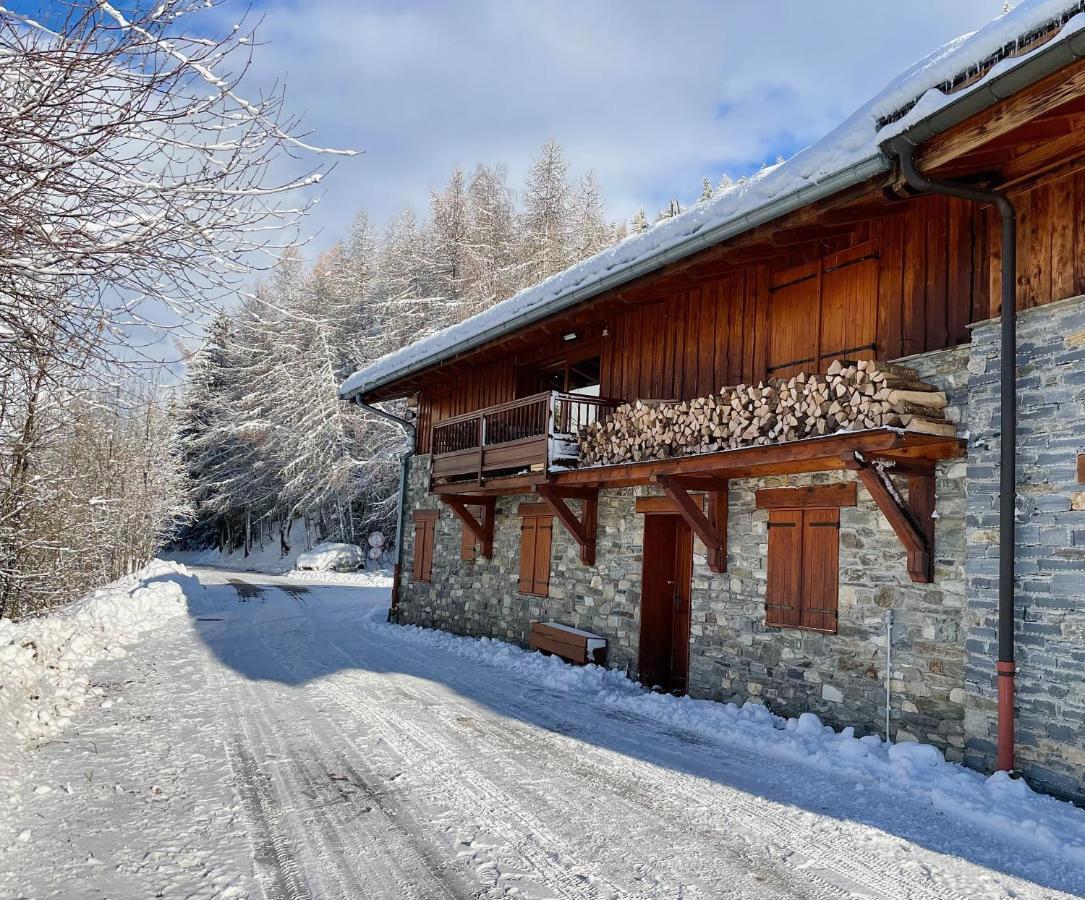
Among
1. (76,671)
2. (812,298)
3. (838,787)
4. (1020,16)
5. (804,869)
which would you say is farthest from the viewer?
(76,671)

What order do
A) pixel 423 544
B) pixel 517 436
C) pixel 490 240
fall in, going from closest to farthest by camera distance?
pixel 517 436 < pixel 423 544 < pixel 490 240

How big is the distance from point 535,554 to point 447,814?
7.84 m

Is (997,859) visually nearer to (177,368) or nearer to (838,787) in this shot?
(838,787)

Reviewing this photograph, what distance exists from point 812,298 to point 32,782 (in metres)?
8.15

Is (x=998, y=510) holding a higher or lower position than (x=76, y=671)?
higher

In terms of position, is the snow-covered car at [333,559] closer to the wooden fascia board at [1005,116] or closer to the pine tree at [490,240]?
the pine tree at [490,240]

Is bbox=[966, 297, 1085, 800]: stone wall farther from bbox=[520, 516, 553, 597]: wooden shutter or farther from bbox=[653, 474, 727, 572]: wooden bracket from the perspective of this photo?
bbox=[520, 516, 553, 597]: wooden shutter

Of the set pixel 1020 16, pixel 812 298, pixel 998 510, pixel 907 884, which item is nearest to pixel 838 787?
pixel 907 884

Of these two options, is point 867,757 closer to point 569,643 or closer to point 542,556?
point 569,643

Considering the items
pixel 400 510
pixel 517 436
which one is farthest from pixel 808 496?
pixel 400 510

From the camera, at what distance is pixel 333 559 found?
30359mm

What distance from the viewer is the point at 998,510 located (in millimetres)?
6031

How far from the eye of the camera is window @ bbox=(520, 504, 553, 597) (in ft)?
40.3

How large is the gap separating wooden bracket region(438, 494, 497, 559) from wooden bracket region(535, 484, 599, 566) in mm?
3080
